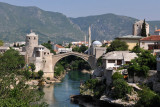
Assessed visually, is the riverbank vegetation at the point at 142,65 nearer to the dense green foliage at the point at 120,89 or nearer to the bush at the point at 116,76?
the bush at the point at 116,76

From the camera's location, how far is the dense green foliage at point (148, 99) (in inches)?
1299

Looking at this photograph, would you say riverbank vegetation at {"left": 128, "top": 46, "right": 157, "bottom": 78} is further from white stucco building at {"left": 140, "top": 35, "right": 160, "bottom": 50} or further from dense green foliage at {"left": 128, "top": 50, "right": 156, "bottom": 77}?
white stucco building at {"left": 140, "top": 35, "right": 160, "bottom": 50}

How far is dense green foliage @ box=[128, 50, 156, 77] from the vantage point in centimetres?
3982

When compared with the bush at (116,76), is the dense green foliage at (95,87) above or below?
below

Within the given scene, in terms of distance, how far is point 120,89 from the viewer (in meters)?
37.9

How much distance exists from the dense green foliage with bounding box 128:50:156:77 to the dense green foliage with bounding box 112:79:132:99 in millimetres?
2322

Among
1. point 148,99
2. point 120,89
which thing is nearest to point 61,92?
point 120,89

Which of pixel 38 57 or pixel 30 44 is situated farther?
pixel 30 44

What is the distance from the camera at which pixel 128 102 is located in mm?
36875

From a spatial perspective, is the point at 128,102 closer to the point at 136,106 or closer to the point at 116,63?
the point at 136,106

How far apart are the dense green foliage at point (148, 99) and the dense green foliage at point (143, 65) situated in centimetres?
410

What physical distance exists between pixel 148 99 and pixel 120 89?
455 centimetres

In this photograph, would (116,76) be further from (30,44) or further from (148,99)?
(30,44)

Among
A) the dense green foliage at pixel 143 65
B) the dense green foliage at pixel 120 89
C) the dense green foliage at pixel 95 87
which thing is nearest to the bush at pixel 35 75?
the dense green foliage at pixel 95 87
